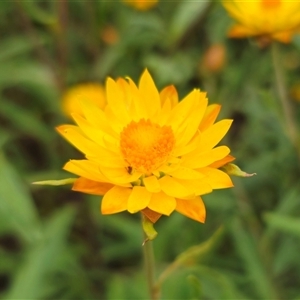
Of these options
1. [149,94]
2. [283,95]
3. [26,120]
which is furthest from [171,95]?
[26,120]

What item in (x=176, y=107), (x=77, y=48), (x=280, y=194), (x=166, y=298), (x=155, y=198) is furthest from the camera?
(x=77, y=48)

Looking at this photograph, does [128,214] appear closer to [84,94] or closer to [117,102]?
[84,94]

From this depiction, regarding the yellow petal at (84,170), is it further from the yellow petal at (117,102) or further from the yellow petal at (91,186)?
the yellow petal at (117,102)

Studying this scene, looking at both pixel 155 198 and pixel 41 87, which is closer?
pixel 155 198

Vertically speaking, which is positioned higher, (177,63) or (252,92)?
(177,63)

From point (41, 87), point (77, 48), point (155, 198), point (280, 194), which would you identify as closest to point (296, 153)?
point (280, 194)

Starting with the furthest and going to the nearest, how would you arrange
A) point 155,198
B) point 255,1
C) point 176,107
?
point 255,1
point 176,107
point 155,198

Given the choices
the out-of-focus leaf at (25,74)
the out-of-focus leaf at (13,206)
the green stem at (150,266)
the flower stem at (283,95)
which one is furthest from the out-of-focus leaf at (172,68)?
the green stem at (150,266)

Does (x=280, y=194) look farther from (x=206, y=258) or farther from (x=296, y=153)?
(x=206, y=258)

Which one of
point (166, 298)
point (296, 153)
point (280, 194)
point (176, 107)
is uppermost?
point (176, 107)
